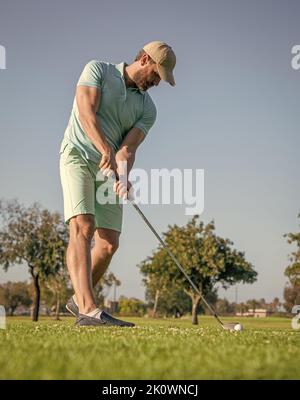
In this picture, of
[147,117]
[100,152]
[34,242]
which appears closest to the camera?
[100,152]

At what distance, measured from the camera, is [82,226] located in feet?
23.3

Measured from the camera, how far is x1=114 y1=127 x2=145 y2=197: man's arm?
7672 mm

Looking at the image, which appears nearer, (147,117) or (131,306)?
(147,117)

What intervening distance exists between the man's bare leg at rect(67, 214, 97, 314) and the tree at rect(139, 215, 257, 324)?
46.3 m

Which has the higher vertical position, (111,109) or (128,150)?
(111,109)

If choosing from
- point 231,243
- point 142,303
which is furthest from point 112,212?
point 142,303

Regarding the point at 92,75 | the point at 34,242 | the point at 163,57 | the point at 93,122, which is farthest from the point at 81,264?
the point at 34,242

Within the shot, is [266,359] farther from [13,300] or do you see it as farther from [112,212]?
[13,300]

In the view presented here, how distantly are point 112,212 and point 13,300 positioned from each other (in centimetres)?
9772

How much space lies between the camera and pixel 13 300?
332ft

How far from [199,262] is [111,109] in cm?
4747

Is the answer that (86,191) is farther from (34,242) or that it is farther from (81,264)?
(34,242)

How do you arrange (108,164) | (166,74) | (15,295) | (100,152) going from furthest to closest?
(15,295), (166,74), (100,152), (108,164)

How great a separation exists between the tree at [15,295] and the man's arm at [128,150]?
94.6 metres
